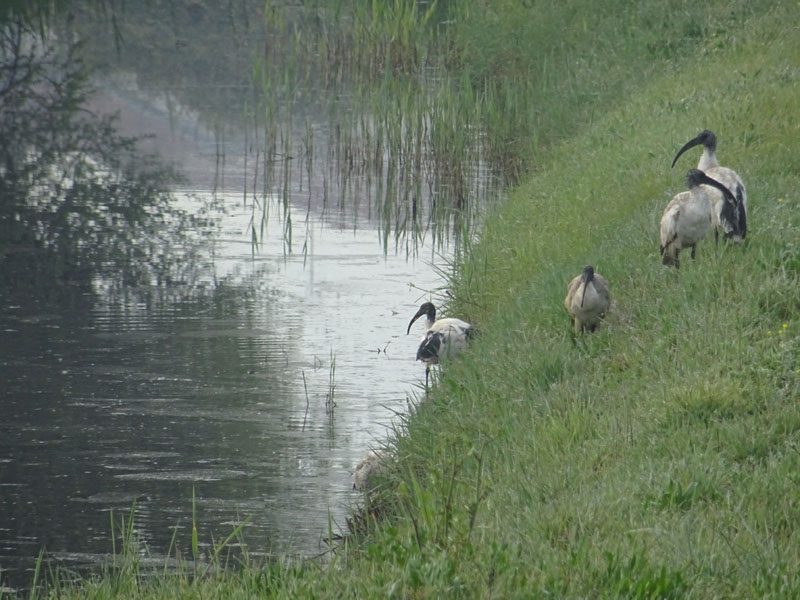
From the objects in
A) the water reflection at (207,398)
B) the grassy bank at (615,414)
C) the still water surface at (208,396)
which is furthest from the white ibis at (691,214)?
the still water surface at (208,396)

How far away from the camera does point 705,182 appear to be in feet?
24.5

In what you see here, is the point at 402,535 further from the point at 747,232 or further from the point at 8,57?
the point at 8,57

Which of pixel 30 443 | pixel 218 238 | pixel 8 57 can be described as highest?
pixel 8 57

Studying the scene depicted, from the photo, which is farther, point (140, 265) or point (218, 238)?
point (218, 238)

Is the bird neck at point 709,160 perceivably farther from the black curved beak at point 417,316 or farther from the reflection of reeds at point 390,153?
the reflection of reeds at point 390,153

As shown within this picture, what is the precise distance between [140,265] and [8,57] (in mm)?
9704

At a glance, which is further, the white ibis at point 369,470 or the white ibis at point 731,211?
the white ibis at point 731,211

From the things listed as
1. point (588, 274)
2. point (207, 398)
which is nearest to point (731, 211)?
point (588, 274)

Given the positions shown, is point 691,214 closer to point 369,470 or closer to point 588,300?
point 588,300

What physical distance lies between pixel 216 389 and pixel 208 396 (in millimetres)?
164

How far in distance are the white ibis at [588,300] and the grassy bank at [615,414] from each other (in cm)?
10

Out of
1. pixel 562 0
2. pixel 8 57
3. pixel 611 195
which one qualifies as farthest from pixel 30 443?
pixel 562 0

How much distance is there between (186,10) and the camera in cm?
2717

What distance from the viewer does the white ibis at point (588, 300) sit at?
733 cm
